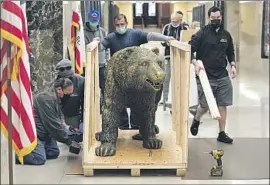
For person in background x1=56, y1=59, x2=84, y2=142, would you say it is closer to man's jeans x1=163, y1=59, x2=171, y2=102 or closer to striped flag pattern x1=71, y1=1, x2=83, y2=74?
striped flag pattern x1=71, y1=1, x2=83, y2=74

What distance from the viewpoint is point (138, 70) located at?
4.03 meters

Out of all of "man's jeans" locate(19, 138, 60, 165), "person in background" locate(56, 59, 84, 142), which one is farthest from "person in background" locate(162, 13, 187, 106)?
"man's jeans" locate(19, 138, 60, 165)

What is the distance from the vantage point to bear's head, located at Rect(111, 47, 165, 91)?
3.92 m

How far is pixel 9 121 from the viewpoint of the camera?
9.74 feet

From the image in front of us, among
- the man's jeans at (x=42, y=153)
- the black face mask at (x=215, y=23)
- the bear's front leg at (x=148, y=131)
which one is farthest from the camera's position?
the black face mask at (x=215, y=23)

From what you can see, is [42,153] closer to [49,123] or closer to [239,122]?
[49,123]

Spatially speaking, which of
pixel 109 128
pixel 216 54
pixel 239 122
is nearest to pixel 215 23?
pixel 216 54

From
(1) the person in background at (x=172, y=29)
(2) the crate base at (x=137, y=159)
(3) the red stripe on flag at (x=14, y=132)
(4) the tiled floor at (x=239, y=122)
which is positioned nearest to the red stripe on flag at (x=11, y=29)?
(3) the red stripe on flag at (x=14, y=132)

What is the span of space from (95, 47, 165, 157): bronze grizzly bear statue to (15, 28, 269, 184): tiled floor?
37cm

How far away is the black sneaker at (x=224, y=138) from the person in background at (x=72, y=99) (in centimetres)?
126

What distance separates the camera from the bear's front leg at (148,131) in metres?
4.40

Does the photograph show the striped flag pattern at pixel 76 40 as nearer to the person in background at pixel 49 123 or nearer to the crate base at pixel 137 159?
the person in background at pixel 49 123

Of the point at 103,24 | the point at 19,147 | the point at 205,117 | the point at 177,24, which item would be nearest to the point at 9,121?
the point at 19,147

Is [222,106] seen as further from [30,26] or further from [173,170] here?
[30,26]
